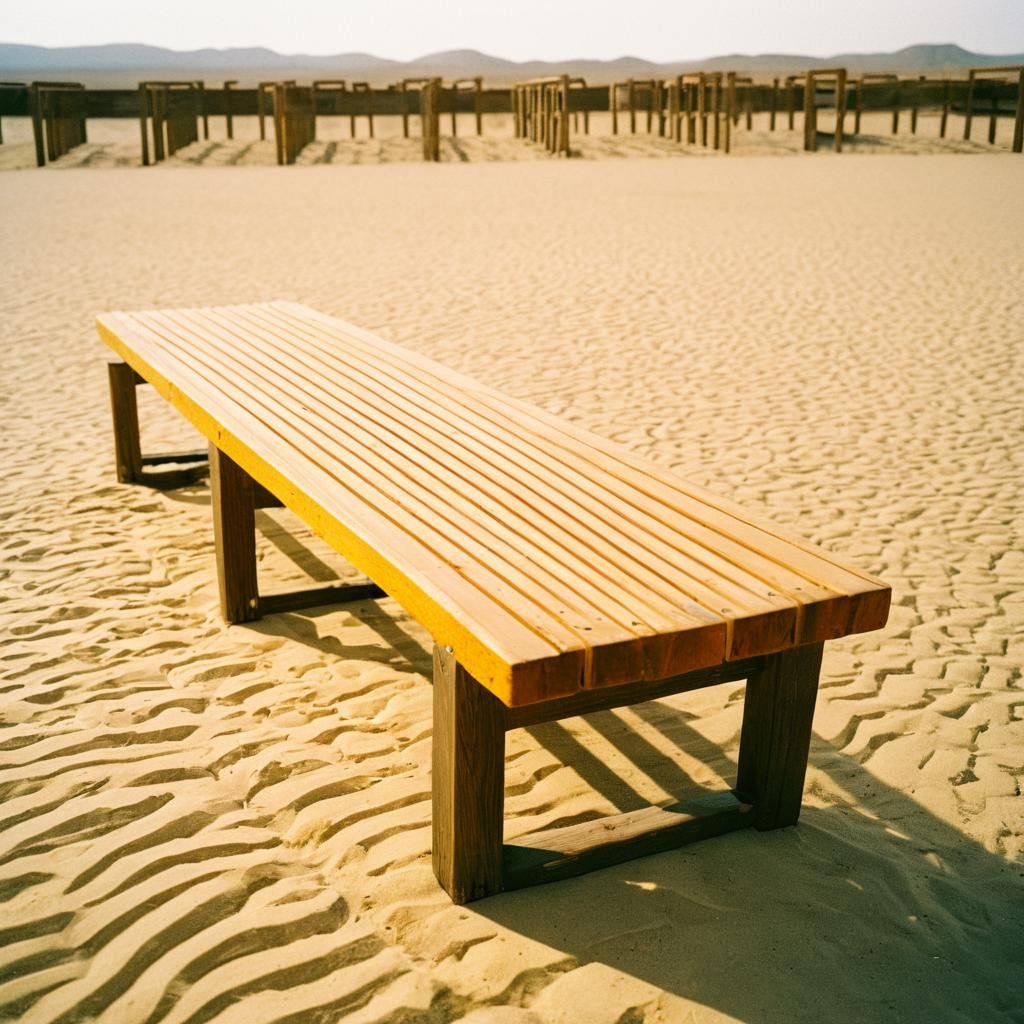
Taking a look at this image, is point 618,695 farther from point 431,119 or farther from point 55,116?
point 55,116

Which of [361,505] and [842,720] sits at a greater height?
[361,505]

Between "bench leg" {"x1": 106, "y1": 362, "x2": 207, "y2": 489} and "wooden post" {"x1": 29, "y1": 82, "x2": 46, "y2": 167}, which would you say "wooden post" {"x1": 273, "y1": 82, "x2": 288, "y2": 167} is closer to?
"wooden post" {"x1": 29, "y1": 82, "x2": 46, "y2": 167}

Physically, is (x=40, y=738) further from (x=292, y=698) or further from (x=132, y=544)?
(x=132, y=544)

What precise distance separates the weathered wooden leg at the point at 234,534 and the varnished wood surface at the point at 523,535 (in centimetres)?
20

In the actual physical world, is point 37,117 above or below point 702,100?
below

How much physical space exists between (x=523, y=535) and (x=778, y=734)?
68 centimetres

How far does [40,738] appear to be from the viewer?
8.69 ft

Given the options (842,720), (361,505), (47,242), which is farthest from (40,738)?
(47,242)

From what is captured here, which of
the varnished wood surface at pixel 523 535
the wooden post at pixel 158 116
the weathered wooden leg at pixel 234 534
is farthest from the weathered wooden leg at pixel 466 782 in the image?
the wooden post at pixel 158 116

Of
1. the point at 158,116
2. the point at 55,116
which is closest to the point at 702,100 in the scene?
the point at 158,116

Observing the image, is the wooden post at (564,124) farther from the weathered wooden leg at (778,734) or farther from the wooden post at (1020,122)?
the weathered wooden leg at (778,734)

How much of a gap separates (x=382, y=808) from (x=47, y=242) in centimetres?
Result: 1031

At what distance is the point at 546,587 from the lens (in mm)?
1934

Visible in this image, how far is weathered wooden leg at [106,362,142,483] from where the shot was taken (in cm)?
453
